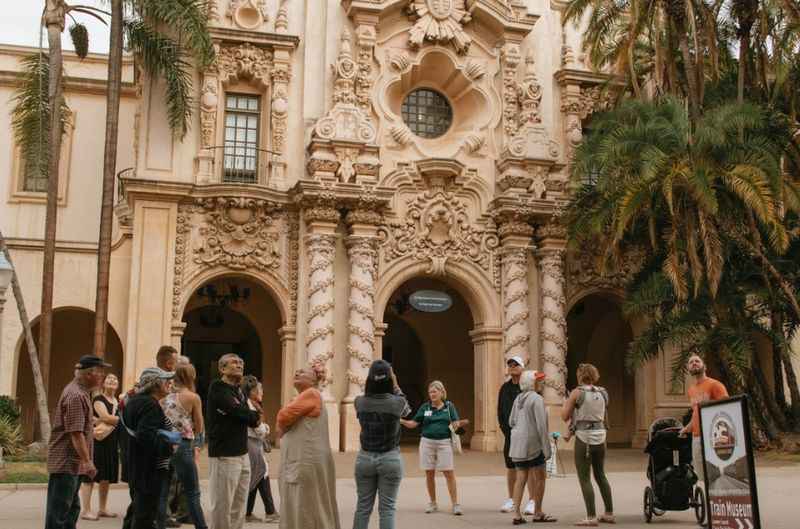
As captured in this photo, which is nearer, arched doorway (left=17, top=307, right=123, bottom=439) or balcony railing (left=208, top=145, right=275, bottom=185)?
balcony railing (left=208, top=145, right=275, bottom=185)

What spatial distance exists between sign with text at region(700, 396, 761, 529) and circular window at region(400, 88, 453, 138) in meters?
18.9

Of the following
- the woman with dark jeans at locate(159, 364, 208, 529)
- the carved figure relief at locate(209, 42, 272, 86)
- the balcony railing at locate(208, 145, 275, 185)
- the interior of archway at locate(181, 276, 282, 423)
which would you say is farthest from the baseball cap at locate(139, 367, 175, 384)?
the carved figure relief at locate(209, 42, 272, 86)

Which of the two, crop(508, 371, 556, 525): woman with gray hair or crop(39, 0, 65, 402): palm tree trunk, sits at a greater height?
crop(39, 0, 65, 402): palm tree trunk

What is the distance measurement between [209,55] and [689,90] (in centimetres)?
1111

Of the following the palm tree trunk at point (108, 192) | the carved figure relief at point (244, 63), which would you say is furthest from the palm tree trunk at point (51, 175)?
the carved figure relief at point (244, 63)

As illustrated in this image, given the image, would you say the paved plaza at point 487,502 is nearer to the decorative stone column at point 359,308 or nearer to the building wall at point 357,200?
the decorative stone column at point 359,308

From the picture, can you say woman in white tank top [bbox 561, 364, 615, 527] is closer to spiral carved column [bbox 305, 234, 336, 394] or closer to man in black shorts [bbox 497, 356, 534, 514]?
man in black shorts [bbox 497, 356, 534, 514]

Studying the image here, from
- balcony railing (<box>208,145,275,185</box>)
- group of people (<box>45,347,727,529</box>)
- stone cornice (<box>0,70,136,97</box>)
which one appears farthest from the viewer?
stone cornice (<box>0,70,136,97</box>)

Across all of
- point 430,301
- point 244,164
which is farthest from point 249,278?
point 430,301

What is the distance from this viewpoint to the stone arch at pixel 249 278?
74.3 ft

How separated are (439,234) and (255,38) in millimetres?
6681

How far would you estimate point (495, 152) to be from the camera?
83.3 ft

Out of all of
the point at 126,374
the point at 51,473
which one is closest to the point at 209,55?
the point at 126,374

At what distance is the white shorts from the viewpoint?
1262 cm
